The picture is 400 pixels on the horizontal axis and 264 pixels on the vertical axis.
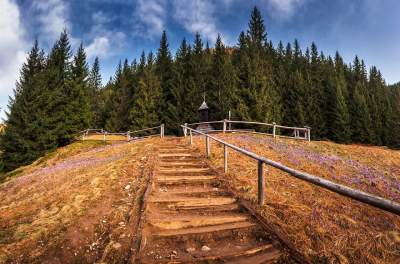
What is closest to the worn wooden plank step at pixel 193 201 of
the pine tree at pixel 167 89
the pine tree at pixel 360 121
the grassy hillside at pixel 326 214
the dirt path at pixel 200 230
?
the dirt path at pixel 200 230

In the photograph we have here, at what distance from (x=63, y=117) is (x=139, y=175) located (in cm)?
2905

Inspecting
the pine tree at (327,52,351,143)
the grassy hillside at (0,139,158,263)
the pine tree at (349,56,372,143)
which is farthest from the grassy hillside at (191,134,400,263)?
the pine tree at (349,56,372,143)

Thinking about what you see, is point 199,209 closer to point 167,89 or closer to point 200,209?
point 200,209

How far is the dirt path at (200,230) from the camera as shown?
3777 mm

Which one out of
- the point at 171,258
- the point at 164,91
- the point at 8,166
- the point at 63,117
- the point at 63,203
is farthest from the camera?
the point at 164,91

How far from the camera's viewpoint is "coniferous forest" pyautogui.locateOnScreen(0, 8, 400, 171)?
2891 centimetres

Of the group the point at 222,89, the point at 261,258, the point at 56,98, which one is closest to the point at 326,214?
the point at 261,258

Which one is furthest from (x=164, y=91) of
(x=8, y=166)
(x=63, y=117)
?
(x=8, y=166)

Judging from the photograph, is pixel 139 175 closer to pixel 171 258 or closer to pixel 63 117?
pixel 171 258

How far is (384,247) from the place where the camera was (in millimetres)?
4215

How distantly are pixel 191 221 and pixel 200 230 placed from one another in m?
0.31

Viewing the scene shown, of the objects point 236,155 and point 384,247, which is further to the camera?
point 236,155

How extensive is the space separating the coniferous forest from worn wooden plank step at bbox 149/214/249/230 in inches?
1123

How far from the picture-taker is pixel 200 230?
15.1 feet
